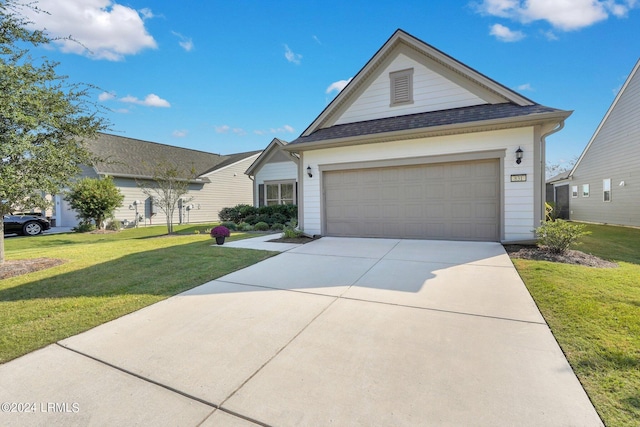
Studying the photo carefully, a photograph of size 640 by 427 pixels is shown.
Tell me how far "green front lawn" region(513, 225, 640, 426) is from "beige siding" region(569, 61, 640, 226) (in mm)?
11572

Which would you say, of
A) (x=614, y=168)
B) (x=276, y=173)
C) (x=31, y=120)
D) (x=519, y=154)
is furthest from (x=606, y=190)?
(x=31, y=120)

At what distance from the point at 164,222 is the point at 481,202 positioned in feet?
60.5

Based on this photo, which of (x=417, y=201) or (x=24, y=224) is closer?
(x=417, y=201)

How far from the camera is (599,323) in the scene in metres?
2.96

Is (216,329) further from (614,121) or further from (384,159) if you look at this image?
(614,121)

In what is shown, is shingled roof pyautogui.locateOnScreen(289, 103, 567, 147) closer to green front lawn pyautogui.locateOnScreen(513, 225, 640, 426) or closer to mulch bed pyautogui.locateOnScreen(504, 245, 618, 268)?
mulch bed pyautogui.locateOnScreen(504, 245, 618, 268)

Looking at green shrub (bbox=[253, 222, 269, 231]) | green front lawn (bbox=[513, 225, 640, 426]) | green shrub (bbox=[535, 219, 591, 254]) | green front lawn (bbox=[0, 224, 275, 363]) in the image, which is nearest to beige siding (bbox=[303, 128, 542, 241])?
green shrub (bbox=[535, 219, 591, 254])

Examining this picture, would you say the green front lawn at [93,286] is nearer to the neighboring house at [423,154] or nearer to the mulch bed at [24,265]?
the mulch bed at [24,265]

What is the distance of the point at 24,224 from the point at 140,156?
6877 millimetres

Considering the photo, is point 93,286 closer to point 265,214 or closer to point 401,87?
A: point 401,87

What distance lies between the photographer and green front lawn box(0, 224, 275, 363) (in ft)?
10.5

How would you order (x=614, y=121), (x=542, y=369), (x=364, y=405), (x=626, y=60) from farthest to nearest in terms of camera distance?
(x=614, y=121) < (x=626, y=60) < (x=542, y=369) < (x=364, y=405)

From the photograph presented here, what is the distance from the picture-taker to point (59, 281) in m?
4.98

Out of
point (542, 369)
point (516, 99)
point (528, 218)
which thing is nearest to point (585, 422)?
point (542, 369)
